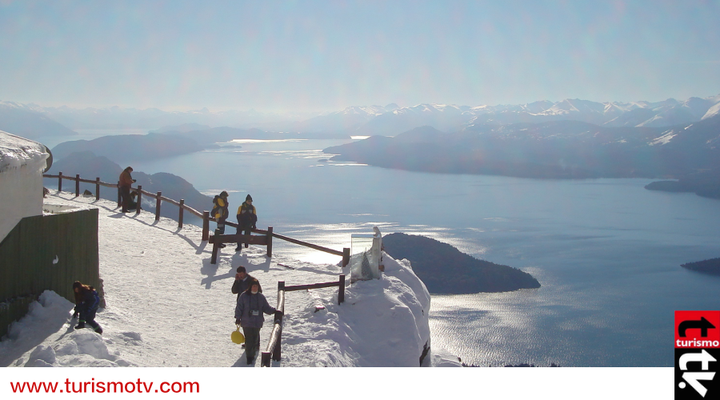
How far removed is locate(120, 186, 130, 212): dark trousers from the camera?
711 inches

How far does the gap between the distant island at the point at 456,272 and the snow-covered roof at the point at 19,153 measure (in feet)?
173

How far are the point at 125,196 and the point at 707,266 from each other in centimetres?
8059

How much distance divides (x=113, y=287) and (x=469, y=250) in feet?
225

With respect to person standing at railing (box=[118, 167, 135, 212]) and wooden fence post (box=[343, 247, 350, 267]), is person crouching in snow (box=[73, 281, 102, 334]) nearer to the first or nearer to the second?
wooden fence post (box=[343, 247, 350, 267])

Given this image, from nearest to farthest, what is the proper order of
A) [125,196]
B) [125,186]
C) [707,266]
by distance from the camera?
[125,186] < [125,196] < [707,266]

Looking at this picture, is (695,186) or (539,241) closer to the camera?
(539,241)

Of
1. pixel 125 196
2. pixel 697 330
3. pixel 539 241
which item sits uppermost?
pixel 125 196

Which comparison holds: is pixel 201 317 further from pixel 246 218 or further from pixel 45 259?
pixel 246 218

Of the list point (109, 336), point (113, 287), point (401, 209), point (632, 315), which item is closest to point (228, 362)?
point (109, 336)

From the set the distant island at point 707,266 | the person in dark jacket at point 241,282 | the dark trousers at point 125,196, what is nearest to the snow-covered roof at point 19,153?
the person in dark jacket at point 241,282

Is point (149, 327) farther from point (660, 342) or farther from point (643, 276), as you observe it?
point (643, 276)

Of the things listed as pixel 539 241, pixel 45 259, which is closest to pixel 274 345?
pixel 45 259

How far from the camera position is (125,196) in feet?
60.1

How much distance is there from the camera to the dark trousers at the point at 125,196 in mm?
18062
